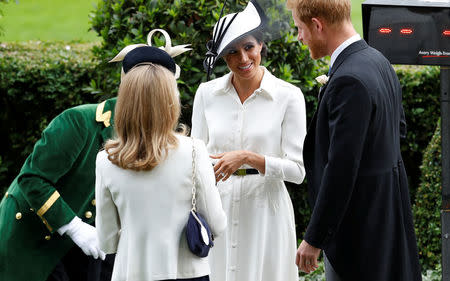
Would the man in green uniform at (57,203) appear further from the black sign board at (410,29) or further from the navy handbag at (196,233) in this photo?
the black sign board at (410,29)

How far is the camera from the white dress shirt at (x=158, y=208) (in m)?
3.07

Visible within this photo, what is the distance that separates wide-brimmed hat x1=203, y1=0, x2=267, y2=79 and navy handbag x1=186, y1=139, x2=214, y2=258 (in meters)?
1.18

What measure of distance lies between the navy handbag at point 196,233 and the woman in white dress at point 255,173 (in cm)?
98

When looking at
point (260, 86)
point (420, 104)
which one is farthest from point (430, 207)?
point (260, 86)

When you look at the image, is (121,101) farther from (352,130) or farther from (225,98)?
(225,98)

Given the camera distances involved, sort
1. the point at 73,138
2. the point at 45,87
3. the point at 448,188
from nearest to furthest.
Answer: the point at 73,138 → the point at 448,188 → the point at 45,87

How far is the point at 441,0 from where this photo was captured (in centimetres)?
382

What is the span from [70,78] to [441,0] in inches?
161

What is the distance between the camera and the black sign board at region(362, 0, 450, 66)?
3746 mm

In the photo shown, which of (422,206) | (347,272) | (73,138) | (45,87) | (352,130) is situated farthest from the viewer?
(45,87)

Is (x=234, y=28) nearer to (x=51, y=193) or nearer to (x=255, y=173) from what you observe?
(x=255, y=173)

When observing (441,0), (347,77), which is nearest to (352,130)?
(347,77)

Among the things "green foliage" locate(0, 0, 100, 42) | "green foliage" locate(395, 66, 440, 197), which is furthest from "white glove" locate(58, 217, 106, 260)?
"green foliage" locate(0, 0, 100, 42)

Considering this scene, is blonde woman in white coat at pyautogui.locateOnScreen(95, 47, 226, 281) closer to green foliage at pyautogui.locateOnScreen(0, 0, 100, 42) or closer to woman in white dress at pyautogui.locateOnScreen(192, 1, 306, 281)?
woman in white dress at pyautogui.locateOnScreen(192, 1, 306, 281)
